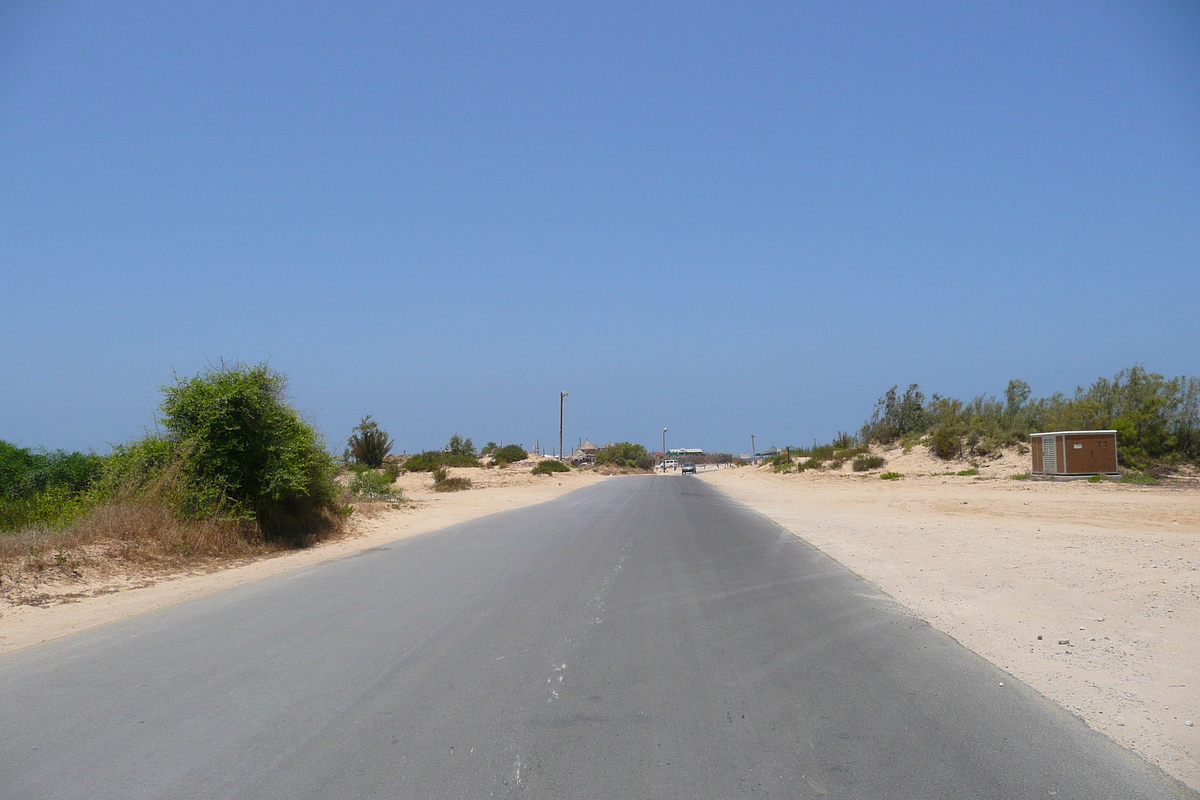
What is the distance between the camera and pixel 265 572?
1188 cm

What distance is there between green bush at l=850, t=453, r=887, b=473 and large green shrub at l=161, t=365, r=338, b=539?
41.9 m

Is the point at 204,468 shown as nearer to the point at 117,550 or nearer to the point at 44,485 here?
the point at 117,550

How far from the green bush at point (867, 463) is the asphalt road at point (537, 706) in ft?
142

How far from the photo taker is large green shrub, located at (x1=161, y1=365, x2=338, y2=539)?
47.1ft

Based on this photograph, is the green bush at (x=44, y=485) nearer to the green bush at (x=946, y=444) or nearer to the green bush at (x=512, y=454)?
the green bush at (x=946, y=444)

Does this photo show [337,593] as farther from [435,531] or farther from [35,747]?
[435,531]

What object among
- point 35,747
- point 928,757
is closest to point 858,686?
point 928,757

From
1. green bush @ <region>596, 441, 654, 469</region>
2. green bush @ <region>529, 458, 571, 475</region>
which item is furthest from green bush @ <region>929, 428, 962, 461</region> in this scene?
green bush @ <region>596, 441, 654, 469</region>

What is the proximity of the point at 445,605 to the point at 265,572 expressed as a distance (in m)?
4.82

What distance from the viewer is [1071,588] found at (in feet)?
31.2

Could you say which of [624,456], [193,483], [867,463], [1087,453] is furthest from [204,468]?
[624,456]

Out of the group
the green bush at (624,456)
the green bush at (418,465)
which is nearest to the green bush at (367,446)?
the green bush at (418,465)

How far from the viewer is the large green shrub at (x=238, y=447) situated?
14.3 metres

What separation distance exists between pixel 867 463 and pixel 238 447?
43946 mm
